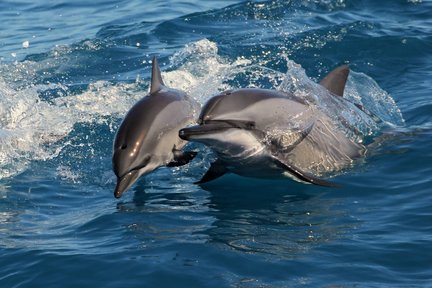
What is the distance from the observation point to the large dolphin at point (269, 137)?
909 cm

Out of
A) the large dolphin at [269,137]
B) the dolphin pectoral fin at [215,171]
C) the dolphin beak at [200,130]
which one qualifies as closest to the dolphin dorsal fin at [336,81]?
the large dolphin at [269,137]

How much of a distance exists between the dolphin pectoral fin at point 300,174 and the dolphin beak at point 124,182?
1568 millimetres

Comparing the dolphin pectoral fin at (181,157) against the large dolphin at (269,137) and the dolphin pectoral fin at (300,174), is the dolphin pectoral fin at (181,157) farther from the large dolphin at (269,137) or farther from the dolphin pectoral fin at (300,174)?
the dolphin pectoral fin at (300,174)

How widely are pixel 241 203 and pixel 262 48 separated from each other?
24.9ft

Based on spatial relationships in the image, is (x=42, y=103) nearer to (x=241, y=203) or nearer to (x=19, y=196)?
(x=19, y=196)

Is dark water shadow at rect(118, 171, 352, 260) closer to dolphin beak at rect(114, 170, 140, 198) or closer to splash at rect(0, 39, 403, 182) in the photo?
dolphin beak at rect(114, 170, 140, 198)

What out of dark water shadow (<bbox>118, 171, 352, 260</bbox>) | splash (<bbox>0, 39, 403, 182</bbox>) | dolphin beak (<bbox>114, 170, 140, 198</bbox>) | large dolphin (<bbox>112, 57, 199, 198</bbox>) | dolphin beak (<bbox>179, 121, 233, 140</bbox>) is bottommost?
dark water shadow (<bbox>118, 171, 352, 260</bbox>)

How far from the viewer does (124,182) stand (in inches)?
380

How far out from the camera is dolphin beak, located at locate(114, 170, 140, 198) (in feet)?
31.5

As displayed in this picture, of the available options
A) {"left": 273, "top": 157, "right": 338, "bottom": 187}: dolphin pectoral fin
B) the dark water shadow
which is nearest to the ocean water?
the dark water shadow

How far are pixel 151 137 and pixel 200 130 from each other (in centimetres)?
130

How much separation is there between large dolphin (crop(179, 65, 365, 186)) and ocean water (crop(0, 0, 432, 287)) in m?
0.32

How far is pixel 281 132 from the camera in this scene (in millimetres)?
9961

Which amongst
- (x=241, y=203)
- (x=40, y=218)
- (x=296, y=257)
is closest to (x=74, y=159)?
(x=40, y=218)
